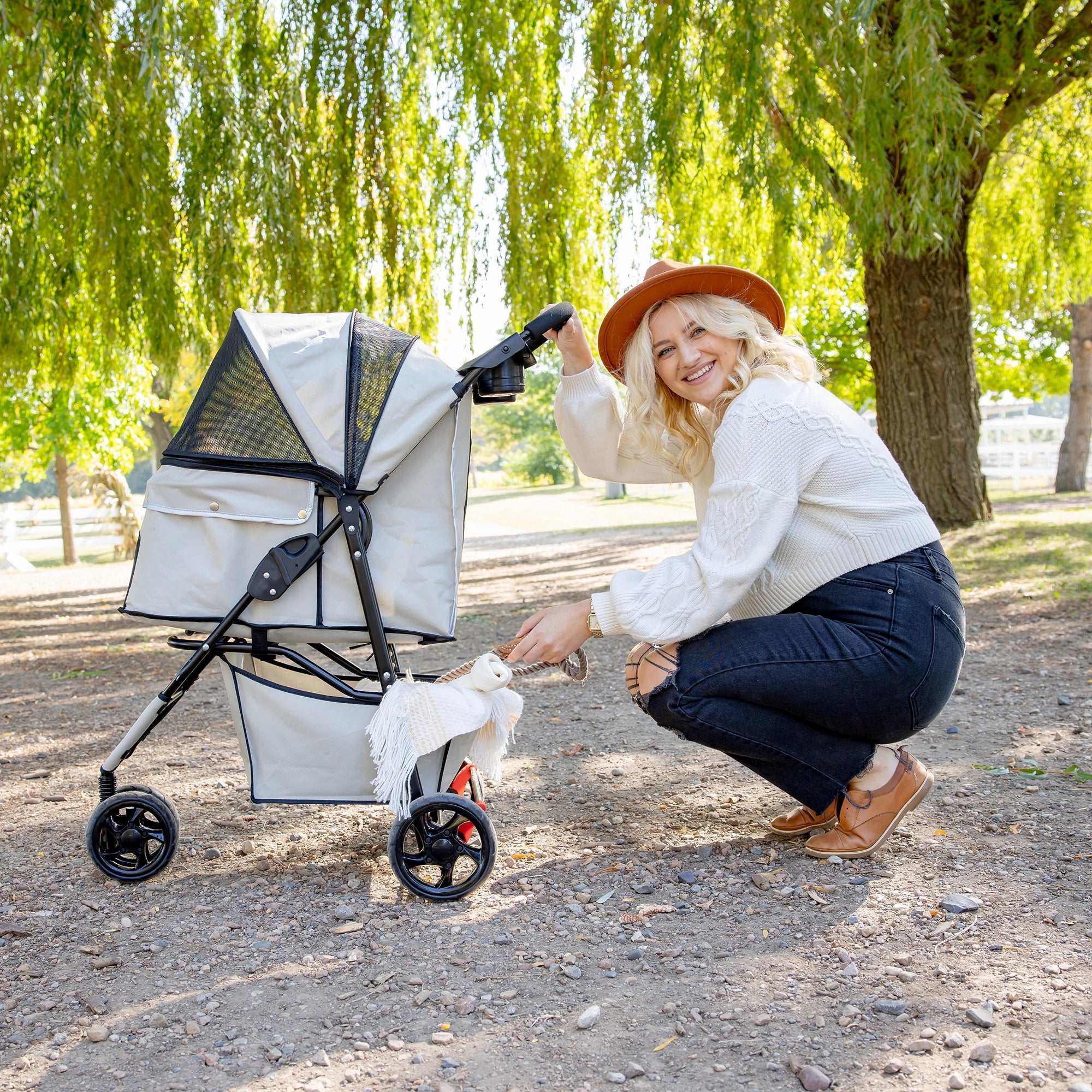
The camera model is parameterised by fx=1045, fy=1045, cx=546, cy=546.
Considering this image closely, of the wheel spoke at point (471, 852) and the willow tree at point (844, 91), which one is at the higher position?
the willow tree at point (844, 91)

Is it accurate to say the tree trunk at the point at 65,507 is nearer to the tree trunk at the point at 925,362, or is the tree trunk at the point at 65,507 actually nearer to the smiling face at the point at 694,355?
the tree trunk at the point at 925,362

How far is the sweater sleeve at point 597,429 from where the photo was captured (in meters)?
3.14

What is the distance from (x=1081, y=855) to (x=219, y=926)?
2.18 m

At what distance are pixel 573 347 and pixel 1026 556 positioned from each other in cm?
632

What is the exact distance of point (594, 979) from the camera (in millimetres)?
2219

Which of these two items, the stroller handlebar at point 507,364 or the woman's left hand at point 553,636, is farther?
the stroller handlebar at point 507,364

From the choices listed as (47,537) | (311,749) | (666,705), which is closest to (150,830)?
(311,749)

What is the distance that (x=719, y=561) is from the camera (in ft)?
8.23

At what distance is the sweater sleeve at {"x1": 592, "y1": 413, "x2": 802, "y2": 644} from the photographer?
2.50 metres

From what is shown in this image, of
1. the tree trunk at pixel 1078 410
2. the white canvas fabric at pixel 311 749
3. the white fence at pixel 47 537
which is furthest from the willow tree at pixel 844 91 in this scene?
the white fence at pixel 47 537

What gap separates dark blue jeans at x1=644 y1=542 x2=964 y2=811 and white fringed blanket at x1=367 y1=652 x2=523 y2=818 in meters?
0.44

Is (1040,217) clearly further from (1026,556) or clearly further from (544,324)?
(544,324)

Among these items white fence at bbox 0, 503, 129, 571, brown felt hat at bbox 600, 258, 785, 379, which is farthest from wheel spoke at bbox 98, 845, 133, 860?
white fence at bbox 0, 503, 129, 571

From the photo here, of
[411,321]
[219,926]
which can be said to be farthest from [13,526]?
[219,926]
